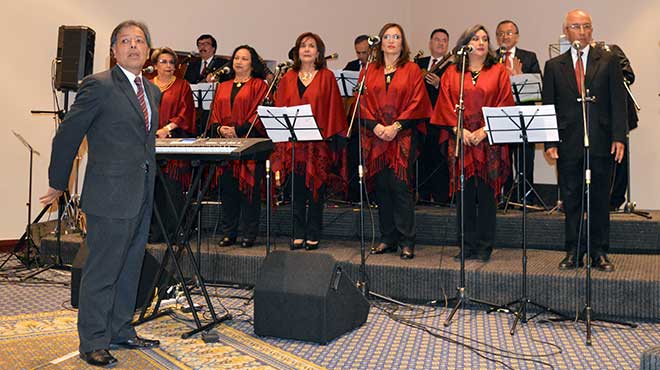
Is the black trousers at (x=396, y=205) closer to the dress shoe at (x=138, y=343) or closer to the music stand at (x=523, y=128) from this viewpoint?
the music stand at (x=523, y=128)

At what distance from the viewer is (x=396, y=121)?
523 centimetres

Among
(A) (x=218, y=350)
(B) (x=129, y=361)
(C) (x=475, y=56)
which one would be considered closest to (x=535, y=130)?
(C) (x=475, y=56)

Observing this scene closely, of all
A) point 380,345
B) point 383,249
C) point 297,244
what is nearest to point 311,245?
point 297,244

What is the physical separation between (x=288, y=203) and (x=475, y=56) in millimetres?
2479

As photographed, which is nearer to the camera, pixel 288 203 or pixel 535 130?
pixel 535 130

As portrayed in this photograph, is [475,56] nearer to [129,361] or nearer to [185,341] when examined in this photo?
[185,341]

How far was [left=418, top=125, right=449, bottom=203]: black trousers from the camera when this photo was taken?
6946 millimetres

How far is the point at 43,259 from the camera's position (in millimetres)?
6605

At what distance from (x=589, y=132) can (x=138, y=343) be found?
3087 mm

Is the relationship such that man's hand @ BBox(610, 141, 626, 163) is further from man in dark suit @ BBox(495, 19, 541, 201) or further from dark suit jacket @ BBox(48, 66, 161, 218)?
dark suit jacket @ BBox(48, 66, 161, 218)

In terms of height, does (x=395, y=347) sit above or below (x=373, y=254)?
below

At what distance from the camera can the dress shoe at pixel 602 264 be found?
4.71m

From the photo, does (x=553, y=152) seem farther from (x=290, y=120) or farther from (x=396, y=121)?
(x=290, y=120)

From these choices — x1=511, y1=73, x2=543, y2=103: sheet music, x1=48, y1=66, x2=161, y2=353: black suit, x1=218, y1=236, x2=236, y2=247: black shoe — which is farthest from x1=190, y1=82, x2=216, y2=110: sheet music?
x1=48, y1=66, x2=161, y2=353: black suit
